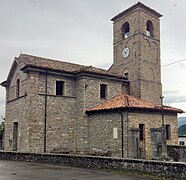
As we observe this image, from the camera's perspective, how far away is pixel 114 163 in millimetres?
12117

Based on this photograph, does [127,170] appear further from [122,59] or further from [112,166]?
[122,59]

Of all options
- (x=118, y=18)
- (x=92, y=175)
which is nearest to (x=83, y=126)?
(x=92, y=175)

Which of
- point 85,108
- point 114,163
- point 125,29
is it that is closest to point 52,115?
point 85,108

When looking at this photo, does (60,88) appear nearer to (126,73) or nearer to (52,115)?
(52,115)

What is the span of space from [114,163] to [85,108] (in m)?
9.65

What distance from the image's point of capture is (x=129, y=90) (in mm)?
25562

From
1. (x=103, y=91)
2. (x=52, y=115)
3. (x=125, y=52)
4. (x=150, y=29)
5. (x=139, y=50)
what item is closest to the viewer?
(x=52, y=115)

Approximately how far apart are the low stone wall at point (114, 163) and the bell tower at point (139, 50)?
1223 centimetres

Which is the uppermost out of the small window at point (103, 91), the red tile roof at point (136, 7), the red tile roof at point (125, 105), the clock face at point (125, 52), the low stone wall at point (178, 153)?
the red tile roof at point (136, 7)

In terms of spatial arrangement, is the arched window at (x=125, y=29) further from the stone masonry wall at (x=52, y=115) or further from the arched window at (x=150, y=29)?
the stone masonry wall at (x=52, y=115)

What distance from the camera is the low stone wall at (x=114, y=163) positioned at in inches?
386

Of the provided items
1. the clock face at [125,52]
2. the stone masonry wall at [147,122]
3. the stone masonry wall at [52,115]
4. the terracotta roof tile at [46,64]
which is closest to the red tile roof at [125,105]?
the stone masonry wall at [147,122]

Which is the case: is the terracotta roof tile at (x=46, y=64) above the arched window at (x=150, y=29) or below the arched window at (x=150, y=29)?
below

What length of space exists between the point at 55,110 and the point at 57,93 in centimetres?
154
